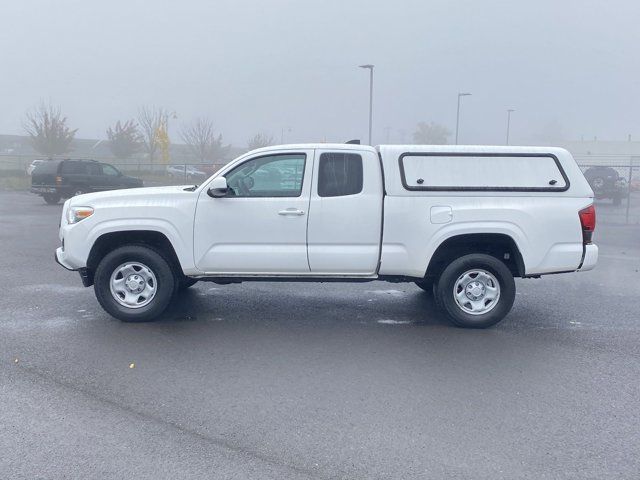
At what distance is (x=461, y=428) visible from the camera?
4.55m

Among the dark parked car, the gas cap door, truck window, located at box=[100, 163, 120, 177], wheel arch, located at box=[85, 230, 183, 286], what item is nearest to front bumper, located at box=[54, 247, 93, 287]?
wheel arch, located at box=[85, 230, 183, 286]

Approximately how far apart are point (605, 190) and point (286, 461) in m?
24.2

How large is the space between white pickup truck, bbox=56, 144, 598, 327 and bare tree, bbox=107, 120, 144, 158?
47750 millimetres

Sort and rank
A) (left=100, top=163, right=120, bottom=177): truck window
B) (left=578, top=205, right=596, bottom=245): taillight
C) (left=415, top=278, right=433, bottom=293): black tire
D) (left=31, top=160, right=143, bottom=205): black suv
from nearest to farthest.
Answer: (left=578, top=205, right=596, bottom=245): taillight → (left=415, top=278, right=433, bottom=293): black tire → (left=31, top=160, right=143, bottom=205): black suv → (left=100, top=163, right=120, bottom=177): truck window

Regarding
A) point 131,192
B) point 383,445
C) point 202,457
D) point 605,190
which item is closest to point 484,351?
point 383,445

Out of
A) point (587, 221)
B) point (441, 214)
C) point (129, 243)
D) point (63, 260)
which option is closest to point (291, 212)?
point (441, 214)

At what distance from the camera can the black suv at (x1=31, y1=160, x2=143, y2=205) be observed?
81.2 feet

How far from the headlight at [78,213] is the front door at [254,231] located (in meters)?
1.18

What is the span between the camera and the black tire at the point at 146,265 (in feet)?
23.3

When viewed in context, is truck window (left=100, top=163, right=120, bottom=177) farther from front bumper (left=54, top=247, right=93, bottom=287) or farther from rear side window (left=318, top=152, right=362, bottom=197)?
rear side window (left=318, top=152, right=362, bottom=197)

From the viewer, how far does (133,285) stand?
7.20 metres

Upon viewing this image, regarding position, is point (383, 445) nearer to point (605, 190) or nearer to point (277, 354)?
point (277, 354)

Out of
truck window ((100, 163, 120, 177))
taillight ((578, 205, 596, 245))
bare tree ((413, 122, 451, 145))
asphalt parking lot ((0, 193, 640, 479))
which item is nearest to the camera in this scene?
asphalt parking lot ((0, 193, 640, 479))

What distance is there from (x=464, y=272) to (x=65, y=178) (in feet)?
69.1
